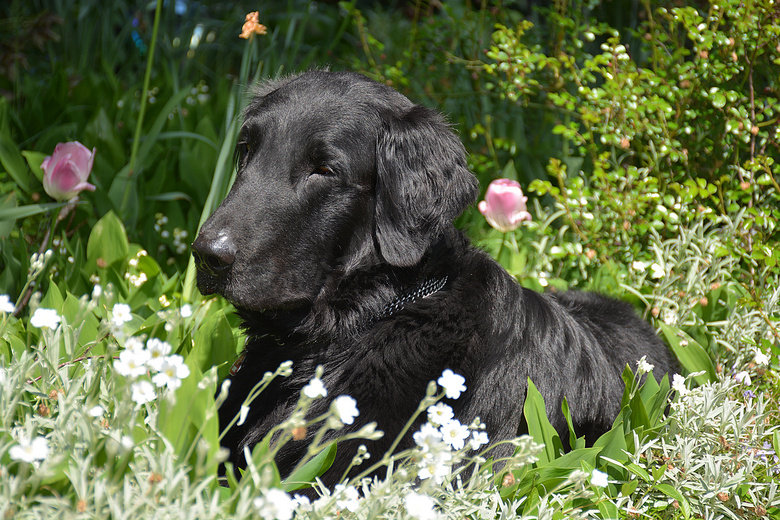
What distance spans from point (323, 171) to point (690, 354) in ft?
5.76

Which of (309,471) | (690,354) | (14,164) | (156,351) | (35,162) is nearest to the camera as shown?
(156,351)

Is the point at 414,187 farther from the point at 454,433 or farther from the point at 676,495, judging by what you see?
the point at 676,495

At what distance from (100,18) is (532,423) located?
5.61m

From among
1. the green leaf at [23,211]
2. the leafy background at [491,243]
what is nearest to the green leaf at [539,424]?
the leafy background at [491,243]

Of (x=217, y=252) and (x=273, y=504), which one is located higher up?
(x=273, y=504)

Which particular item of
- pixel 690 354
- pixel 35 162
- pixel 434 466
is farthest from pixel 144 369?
pixel 35 162

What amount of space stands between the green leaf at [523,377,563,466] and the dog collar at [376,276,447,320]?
0.45m

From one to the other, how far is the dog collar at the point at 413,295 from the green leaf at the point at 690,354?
1148 mm

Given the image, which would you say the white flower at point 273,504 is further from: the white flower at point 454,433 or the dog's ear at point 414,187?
the dog's ear at point 414,187

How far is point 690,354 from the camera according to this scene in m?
2.87

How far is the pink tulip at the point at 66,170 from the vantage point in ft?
9.61

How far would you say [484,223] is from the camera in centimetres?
461

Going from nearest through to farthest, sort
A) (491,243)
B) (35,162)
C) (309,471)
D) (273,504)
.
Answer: (273,504), (309,471), (35,162), (491,243)

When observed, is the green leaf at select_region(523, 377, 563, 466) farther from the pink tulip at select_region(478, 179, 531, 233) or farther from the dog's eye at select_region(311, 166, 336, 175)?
the pink tulip at select_region(478, 179, 531, 233)
